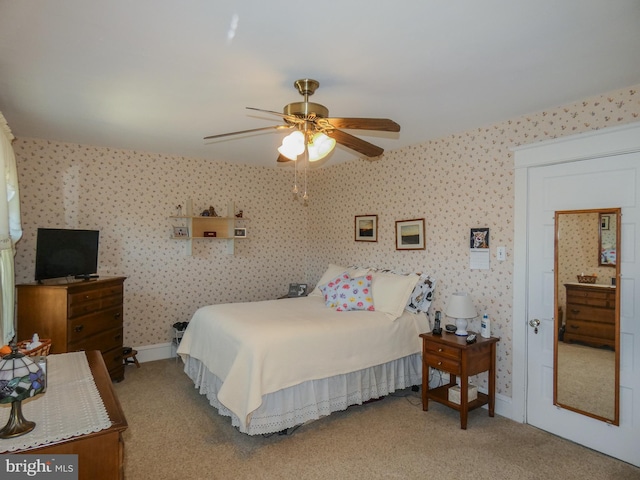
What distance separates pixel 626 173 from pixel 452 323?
183 centimetres

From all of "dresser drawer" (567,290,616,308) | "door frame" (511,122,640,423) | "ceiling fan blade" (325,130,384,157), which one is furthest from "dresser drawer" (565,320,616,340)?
"ceiling fan blade" (325,130,384,157)

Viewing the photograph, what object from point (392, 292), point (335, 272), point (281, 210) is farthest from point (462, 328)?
point (281, 210)

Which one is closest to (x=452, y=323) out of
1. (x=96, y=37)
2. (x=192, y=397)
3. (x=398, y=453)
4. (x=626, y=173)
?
(x=398, y=453)

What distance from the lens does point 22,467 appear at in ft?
3.66

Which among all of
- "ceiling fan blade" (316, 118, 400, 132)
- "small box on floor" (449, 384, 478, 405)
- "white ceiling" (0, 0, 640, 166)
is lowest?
"small box on floor" (449, 384, 478, 405)

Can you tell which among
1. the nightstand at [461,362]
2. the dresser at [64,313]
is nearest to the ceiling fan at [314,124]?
the nightstand at [461,362]

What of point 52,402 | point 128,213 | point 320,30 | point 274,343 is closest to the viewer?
point 52,402

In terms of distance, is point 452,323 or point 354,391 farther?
point 452,323

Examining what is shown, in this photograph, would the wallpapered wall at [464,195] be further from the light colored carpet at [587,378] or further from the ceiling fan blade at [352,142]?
the ceiling fan blade at [352,142]

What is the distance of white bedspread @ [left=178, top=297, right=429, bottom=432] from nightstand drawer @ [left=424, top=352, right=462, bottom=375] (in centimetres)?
25

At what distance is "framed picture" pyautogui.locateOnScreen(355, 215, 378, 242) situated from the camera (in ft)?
14.5

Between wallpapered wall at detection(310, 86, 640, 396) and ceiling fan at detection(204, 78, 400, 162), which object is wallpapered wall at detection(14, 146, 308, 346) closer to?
wallpapered wall at detection(310, 86, 640, 396)

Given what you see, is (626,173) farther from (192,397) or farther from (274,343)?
(192,397)

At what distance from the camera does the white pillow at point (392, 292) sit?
11.3 feet
